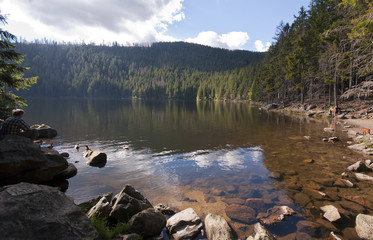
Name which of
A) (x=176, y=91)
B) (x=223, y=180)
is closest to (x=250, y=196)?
(x=223, y=180)

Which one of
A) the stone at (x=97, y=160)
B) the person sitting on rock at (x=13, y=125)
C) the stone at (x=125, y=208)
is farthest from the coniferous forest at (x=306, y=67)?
the stone at (x=125, y=208)

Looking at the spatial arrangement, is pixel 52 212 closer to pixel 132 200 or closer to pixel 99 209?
pixel 99 209

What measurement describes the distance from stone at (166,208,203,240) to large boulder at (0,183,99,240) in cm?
258

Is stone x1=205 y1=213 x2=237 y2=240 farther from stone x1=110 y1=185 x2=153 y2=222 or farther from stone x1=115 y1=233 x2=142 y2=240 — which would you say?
stone x1=110 y1=185 x2=153 y2=222

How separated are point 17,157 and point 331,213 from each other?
12334 millimetres

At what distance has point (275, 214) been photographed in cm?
738

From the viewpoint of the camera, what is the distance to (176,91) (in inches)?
6801

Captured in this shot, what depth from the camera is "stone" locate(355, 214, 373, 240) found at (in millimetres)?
5897

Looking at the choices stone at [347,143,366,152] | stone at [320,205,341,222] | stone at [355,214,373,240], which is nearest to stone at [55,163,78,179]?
stone at [320,205,341,222]

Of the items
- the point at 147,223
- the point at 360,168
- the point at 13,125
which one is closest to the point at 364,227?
the point at 360,168

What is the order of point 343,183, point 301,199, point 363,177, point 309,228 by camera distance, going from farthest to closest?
point 363,177 < point 343,183 < point 301,199 < point 309,228

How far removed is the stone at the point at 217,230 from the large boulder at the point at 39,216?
10.9 feet

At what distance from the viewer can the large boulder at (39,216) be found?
361 centimetres

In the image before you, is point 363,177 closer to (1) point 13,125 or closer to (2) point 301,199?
(2) point 301,199
